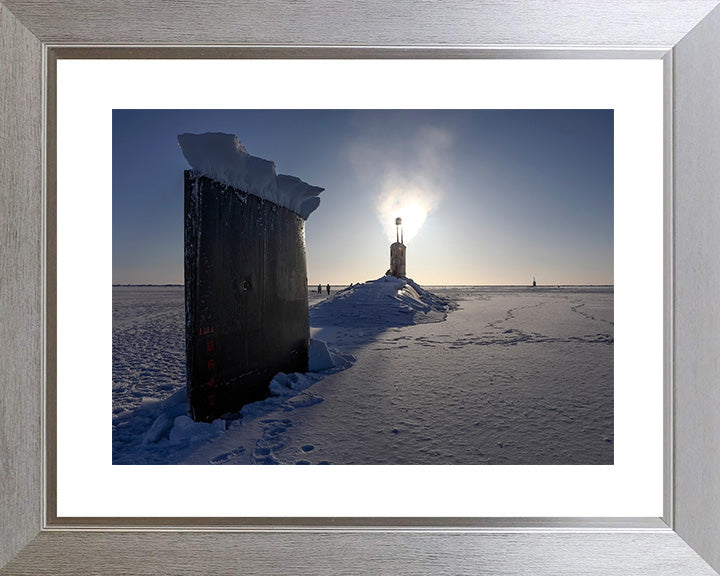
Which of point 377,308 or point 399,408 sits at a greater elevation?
point 377,308

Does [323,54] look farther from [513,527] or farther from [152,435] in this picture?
[152,435]

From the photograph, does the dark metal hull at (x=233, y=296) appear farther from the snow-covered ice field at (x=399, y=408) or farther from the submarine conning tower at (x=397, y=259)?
the submarine conning tower at (x=397, y=259)

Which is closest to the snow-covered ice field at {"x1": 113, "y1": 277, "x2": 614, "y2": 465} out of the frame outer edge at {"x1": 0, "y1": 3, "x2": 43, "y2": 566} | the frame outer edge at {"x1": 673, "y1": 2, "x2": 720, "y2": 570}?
the frame outer edge at {"x1": 673, "y1": 2, "x2": 720, "y2": 570}

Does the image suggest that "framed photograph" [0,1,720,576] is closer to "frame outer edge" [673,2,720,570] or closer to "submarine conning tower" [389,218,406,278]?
"frame outer edge" [673,2,720,570]

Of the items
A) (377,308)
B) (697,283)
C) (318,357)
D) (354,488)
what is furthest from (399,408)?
(377,308)

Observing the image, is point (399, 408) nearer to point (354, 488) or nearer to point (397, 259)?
point (354, 488)

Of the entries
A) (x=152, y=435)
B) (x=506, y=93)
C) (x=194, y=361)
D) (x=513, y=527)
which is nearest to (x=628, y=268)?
(x=506, y=93)
